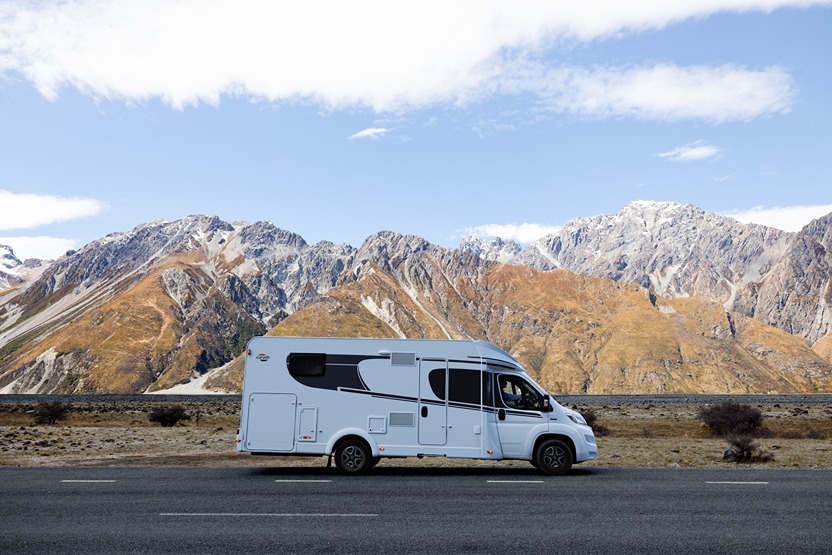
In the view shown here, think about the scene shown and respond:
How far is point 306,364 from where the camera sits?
1708 cm

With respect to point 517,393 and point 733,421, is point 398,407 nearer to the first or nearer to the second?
point 517,393

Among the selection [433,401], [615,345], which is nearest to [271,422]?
[433,401]

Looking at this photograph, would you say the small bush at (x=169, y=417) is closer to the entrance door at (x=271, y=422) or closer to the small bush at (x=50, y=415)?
the small bush at (x=50, y=415)

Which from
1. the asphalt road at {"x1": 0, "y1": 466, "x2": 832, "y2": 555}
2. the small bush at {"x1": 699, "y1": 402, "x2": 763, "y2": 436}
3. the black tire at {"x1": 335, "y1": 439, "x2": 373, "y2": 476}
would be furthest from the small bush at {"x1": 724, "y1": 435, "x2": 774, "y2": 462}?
the small bush at {"x1": 699, "y1": 402, "x2": 763, "y2": 436}

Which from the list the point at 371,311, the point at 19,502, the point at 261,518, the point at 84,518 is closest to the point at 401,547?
the point at 261,518

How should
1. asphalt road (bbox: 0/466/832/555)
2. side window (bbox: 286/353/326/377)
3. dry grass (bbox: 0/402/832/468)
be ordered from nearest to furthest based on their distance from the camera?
asphalt road (bbox: 0/466/832/555) → side window (bbox: 286/353/326/377) → dry grass (bbox: 0/402/832/468)

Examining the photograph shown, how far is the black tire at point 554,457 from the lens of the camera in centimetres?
1675

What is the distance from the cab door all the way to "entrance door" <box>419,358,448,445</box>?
135 centimetres

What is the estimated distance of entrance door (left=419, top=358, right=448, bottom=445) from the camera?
16656 millimetres

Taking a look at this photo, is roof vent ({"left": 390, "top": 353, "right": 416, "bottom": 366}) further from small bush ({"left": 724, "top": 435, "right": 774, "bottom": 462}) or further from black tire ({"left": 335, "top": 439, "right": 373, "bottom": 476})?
small bush ({"left": 724, "top": 435, "right": 774, "bottom": 462})

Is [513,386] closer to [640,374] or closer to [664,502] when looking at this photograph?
[664,502]

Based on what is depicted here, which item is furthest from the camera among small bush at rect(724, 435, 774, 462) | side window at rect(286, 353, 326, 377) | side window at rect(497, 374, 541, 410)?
small bush at rect(724, 435, 774, 462)

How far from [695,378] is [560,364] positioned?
32.7m

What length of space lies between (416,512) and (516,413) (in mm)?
5653
